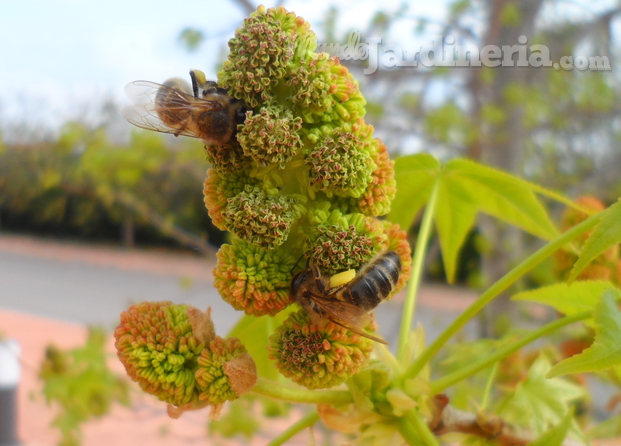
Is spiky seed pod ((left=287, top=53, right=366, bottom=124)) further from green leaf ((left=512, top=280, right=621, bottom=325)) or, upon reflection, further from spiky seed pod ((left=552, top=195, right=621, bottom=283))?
spiky seed pod ((left=552, top=195, right=621, bottom=283))

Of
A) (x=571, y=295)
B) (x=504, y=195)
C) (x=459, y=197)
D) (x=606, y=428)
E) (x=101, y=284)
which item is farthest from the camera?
(x=101, y=284)

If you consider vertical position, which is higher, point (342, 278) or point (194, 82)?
point (194, 82)

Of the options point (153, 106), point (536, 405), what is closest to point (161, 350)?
point (153, 106)

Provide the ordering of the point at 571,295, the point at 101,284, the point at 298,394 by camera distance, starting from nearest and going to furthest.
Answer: the point at 298,394 → the point at 571,295 → the point at 101,284

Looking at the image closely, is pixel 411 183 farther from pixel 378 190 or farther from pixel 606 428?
pixel 606 428

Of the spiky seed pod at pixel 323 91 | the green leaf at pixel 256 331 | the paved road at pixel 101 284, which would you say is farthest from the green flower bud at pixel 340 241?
the paved road at pixel 101 284

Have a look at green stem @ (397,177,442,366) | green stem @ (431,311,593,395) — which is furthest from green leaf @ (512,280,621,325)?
green stem @ (397,177,442,366)

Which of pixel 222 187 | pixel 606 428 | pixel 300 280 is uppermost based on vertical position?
pixel 222 187
